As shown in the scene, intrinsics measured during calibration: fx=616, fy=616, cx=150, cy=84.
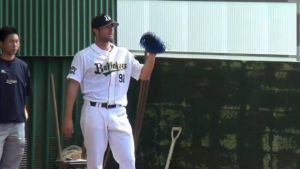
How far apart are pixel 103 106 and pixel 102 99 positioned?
0.07 metres

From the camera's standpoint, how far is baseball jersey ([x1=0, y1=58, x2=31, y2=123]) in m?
6.00

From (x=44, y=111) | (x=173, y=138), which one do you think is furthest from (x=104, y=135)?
(x=44, y=111)

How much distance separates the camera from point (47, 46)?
8086 millimetres

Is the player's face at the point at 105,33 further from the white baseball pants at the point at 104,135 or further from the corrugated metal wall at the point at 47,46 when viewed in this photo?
the corrugated metal wall at the point at 47,46

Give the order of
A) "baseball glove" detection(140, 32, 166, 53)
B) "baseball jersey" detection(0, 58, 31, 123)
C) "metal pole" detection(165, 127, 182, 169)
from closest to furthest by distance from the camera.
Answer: "baseball glove" detection(140, 32, 166, 53) < "baseball jersey" detection(0, 58, 31, 123) < "metal pole" detection(165, 127, 182, 169)

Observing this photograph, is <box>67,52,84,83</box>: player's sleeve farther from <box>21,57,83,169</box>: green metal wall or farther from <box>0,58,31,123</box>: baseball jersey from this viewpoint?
<box>21,57,83,169</box>: green metal wall

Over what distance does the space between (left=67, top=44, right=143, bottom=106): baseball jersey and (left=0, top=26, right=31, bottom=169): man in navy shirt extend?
624mm

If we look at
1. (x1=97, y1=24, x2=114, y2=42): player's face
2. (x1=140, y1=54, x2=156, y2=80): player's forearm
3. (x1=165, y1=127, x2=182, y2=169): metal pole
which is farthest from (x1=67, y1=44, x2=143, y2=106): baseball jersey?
(x1=165, y1=127, x2=182, y2=169): metal pole

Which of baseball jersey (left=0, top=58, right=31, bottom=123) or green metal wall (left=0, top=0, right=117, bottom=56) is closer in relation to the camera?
baseball jersey (left=0, top=58, right=31, bottom=123)

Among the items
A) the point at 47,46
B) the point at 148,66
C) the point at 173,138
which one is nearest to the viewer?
the point at 148,66

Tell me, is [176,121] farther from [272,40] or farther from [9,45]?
[9,45]

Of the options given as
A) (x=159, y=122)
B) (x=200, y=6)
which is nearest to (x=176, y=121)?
(x=159, y=122)

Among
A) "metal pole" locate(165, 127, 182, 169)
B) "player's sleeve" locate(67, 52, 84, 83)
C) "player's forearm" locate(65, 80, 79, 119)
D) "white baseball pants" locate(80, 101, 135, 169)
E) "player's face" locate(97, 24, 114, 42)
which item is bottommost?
"metal pole" locate(165, 127, 182, 169)

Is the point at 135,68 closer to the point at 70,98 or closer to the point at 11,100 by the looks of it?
the point at 70,98
